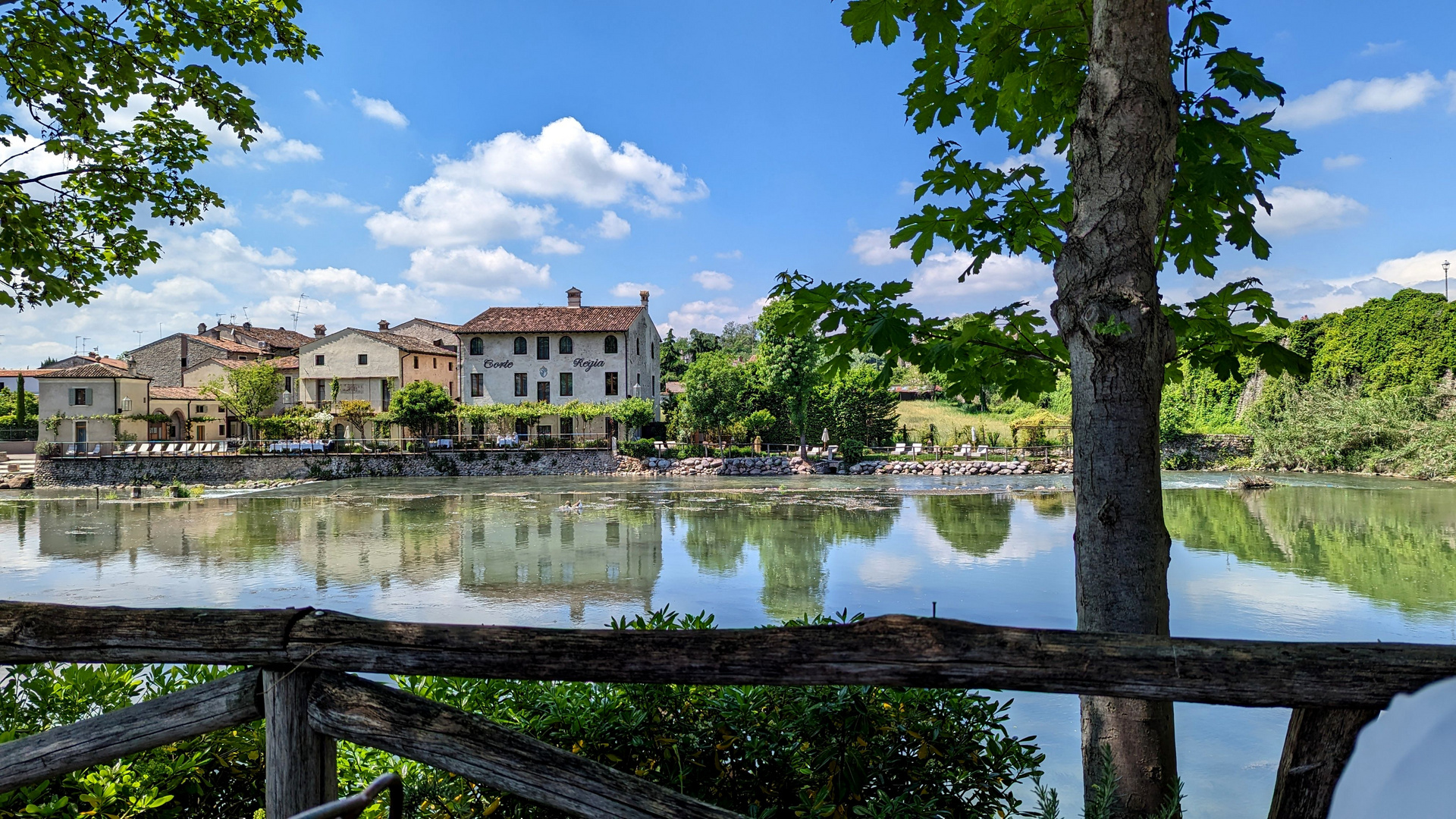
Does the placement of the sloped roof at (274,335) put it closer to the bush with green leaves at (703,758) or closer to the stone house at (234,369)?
the stone house at (234,369)

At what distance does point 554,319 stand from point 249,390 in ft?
55.4

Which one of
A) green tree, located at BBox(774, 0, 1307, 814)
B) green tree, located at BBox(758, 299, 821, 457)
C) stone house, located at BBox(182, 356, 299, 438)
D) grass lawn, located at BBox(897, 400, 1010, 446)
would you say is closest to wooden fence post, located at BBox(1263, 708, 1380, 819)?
green tree, located at BBox(774, 0, 1307, 814)

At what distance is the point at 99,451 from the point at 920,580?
1601 inches

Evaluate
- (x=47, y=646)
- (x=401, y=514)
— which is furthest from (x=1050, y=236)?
(x=401, y=514)

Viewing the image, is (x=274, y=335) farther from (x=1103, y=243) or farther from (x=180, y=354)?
(x=1103, y=243)

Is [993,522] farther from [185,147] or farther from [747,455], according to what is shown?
[747,455]

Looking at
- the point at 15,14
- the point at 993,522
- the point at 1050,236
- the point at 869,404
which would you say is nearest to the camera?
the point at 1050,236

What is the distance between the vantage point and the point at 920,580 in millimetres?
9711

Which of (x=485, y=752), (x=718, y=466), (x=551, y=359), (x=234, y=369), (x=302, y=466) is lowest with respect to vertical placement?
(x=718, y=466)

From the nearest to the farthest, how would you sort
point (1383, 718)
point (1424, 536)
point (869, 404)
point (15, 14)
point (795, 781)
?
point (1383, 718) < point (795, 781) < point (15, 14) < point (1424, 536) < point (869, 404)

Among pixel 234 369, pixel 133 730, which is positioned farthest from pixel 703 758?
pixel 234 369

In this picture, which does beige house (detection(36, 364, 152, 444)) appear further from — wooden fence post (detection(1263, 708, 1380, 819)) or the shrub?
wooden fence post (detection(1263, 708, 1380, 819))

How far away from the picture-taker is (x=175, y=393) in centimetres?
4388

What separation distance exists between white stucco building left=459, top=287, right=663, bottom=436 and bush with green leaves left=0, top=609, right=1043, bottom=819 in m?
36.2
